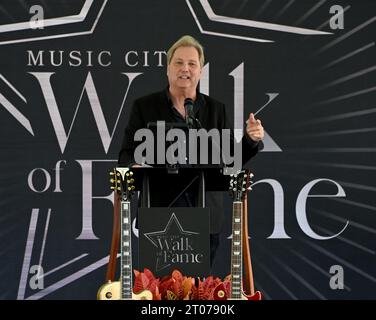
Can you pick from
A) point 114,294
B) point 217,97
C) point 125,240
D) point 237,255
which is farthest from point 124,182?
point 217,97

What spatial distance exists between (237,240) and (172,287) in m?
0.37

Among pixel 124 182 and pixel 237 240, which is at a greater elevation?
pixel 124 182

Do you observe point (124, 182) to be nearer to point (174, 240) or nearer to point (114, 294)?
point (174, 240)

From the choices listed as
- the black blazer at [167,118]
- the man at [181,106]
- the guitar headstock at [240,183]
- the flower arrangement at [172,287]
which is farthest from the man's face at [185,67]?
the flower arrangement at [172,287]

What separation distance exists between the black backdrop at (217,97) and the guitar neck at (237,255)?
62.9 inches

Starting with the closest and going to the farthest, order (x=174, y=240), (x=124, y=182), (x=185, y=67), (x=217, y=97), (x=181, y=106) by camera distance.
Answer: (x=174, y=240) < (x=124, y=182) < (x=185, y=67) < (x=181, y=106) < (x=217, y=97)

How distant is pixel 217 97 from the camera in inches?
176

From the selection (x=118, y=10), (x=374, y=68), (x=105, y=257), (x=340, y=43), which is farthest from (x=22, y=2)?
(x=374, y=68)

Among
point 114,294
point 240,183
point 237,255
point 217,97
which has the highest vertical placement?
point 217,97

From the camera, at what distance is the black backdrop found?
441 cm

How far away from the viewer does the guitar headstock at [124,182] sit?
2.83 m

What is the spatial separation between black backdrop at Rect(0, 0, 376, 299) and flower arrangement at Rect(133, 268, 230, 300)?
1.61 metres

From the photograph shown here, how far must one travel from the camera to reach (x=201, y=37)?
4438 mm

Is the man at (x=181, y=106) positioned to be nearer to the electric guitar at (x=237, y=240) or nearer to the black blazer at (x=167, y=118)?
the black blazer at (x=167, y=118)
